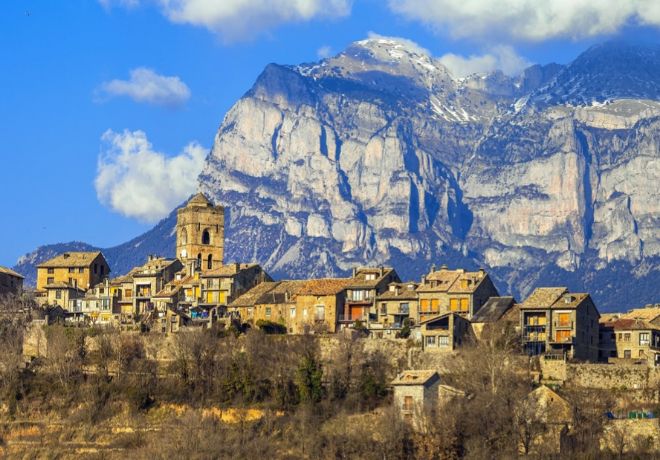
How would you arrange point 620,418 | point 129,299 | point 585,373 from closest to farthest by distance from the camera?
1. point 620,418
2. point 585,373
3. point 129,299

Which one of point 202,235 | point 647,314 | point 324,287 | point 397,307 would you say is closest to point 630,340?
point 647,314

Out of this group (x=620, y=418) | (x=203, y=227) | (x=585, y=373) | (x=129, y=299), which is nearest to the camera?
(x=620, y=418)

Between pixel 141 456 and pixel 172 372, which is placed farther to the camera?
pixel 172 372

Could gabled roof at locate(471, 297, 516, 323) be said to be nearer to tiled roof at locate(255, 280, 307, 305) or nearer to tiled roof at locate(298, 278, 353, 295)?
tiled roof at locate(298, 278, 353, 295)

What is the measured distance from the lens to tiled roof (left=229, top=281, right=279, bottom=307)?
138 metres

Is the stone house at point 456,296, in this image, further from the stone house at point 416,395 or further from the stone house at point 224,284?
the stone house at point 224,284

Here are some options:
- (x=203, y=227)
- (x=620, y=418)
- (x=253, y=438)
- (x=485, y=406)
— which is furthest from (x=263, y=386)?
(x=203, y=227)

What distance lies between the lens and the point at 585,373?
367 feet

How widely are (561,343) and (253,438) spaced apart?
24489 mm

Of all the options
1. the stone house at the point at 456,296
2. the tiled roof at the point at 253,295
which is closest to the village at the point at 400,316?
the stone house at the point at 456,296

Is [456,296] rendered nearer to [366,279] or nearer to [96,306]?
[366,279]

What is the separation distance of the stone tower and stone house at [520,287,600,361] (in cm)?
4629

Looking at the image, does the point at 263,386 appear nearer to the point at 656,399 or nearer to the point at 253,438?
the point at 253,438

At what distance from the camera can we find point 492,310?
125m
